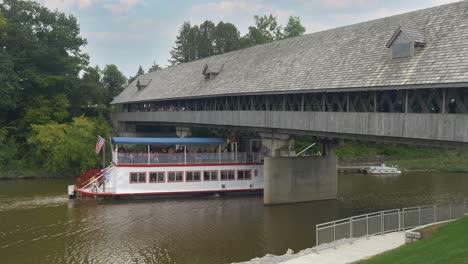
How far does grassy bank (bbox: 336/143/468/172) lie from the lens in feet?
219

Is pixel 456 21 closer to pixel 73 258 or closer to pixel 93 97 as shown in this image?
pixel 73 258

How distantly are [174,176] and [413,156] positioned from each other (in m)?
47.5

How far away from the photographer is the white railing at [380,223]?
20.9 m

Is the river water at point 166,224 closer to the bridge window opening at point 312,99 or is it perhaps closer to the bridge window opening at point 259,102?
the bridge window opening at point 312,99

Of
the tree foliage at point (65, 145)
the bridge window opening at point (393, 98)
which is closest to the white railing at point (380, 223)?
the bridge window opening at point (393, 98)

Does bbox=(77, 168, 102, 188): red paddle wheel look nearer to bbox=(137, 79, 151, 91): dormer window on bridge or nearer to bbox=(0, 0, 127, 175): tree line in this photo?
bbox=(0, 0, 127, 175): tree line

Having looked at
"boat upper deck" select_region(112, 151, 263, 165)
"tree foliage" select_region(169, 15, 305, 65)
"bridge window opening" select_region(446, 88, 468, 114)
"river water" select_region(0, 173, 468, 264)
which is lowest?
"river water" select_region(0, 173, 468, 264)

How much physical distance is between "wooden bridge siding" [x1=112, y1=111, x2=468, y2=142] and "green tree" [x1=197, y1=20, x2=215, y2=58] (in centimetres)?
6489

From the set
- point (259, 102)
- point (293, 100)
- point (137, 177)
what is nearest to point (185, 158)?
point (137, 177)

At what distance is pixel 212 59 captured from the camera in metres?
55.3

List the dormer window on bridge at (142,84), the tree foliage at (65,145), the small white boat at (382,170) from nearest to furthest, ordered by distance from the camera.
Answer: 1. the tree foliage at (65,145)
2. the small white boat at (382,170)
3. the dormer window on bridge at (142,84)

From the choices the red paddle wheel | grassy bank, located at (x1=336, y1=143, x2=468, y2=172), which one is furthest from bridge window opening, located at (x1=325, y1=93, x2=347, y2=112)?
grassy bank, located at (x1=336, y1=143, x2=468, y2=172)

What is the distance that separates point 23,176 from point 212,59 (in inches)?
980

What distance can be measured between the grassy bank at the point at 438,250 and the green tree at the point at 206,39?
3676 inches
